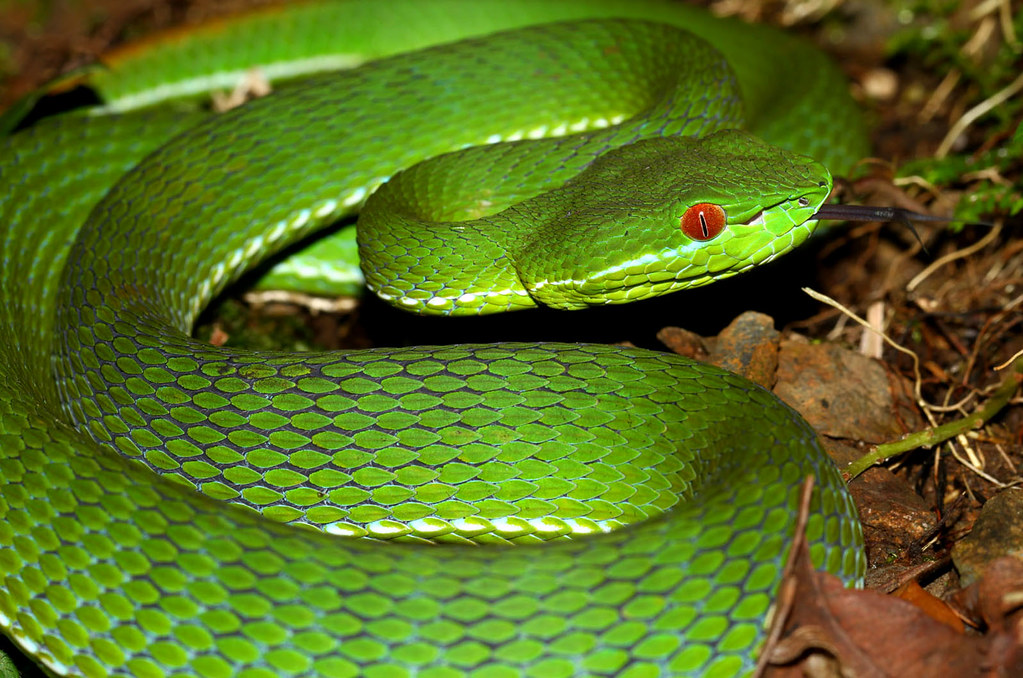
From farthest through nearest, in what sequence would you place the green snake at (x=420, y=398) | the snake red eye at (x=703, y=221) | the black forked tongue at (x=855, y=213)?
the black forked tongue at (x=855, y=213) → the snake red eye at (x=703, y=221) → the green snake at (x=420, y=398)

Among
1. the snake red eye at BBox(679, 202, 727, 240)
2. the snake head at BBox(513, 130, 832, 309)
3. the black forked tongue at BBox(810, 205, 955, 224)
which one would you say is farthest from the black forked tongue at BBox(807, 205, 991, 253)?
the snake red eye at BBox(679, 202, 727, 240)

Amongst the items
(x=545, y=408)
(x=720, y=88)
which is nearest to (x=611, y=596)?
(x=545, y=408)

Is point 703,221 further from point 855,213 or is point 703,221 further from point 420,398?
point 420,398

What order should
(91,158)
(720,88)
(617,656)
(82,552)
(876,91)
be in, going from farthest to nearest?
(876,91) → (91,158) → (720,88) → (82,552) → (617,656)

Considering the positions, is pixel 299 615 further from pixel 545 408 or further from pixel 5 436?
pixel 5 436

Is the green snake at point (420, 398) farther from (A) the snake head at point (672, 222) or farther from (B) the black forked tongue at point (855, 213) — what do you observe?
(B) the black forked tongue at point (855, 213)

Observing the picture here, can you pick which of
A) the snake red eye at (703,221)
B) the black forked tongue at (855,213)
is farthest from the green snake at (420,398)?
the black forked tongue at (855,213)
